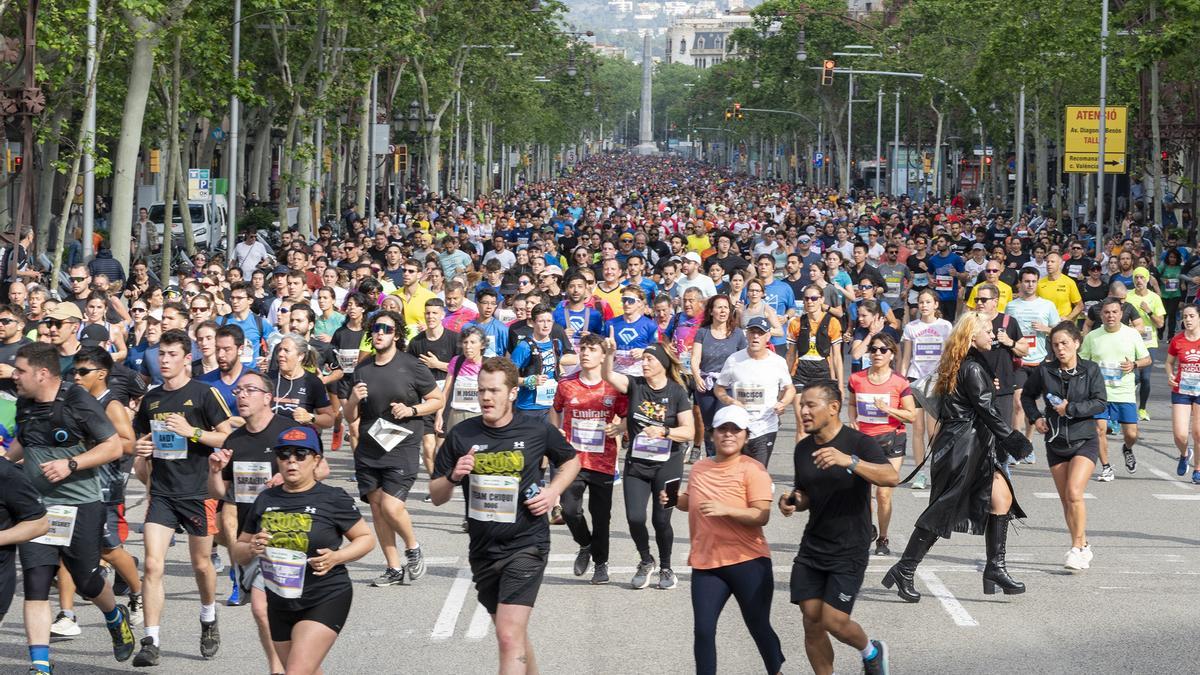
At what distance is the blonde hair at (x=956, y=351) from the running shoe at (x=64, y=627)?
16.4ft

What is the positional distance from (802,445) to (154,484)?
3.50 m

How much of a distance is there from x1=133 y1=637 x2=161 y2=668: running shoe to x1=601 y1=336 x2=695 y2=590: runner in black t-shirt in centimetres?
310

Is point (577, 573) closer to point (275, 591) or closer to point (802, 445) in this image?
point (802, 445)

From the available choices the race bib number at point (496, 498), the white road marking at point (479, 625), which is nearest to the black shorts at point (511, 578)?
the race bib number at point (496, 498)

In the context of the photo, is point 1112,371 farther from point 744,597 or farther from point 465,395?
point 744,597

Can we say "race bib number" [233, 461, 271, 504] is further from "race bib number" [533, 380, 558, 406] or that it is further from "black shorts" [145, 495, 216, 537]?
"race bib number" [533, 380, 558, 406]

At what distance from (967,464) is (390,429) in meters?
3.34

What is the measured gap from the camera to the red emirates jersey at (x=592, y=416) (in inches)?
455

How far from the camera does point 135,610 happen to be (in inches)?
426

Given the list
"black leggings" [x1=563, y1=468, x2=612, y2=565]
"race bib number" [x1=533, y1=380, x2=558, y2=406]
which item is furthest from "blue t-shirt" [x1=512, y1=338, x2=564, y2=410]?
"black leggings" [x1=563, y1=468, x2=612, y2=565]

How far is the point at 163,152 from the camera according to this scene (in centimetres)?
5659

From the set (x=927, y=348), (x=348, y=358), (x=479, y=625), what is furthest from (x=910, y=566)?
(x=348, y=358)

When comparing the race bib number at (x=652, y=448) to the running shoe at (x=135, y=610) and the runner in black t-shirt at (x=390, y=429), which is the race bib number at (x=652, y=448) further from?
the running shoe at (x=135, y=610)

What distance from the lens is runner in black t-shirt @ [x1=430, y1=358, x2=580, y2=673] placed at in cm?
832
